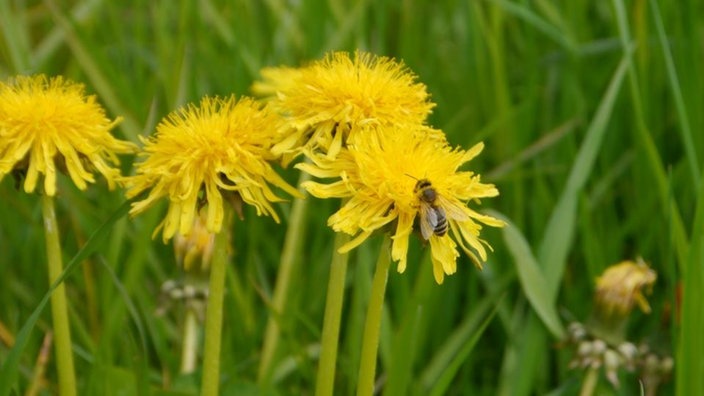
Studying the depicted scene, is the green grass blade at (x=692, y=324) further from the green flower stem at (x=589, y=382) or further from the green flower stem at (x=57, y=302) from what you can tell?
the green flower stem at (x=57, y=302)

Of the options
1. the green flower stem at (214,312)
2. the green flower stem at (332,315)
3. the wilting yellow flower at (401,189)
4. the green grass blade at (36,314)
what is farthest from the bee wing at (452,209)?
the green grass blade at (36,314)

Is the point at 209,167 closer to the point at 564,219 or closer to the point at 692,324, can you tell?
the point at 692,324

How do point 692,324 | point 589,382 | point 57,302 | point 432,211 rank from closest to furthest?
point 432,211, point 57,302, point 692,324, point 589,382

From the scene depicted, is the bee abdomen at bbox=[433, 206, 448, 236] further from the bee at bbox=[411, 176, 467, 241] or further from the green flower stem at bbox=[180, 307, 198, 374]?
the green flower stem at bbox=[180, 307, 198, 374]

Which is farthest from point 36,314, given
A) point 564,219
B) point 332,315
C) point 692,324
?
point 564,219

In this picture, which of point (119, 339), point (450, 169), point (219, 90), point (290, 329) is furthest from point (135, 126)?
point (450, 169)
